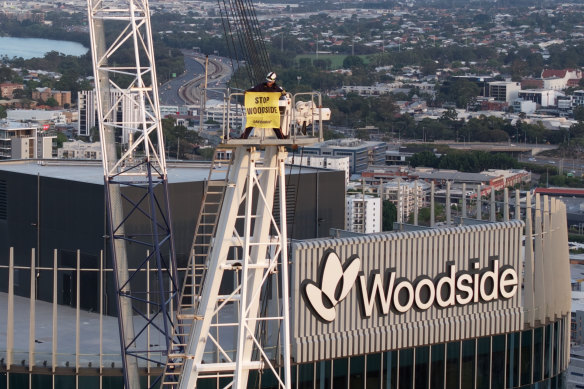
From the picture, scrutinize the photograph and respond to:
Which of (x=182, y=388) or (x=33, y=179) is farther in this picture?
(x=33, y=179)

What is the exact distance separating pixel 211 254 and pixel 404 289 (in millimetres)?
11015

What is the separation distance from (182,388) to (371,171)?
11376 cm

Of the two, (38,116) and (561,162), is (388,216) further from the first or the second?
(38,116)

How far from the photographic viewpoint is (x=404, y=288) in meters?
38.6

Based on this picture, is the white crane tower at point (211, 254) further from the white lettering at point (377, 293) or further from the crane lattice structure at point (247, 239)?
the white lettering at point (377, 293)

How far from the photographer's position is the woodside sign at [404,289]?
3697 centimetres

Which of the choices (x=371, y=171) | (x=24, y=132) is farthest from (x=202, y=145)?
(x=24, y=132)

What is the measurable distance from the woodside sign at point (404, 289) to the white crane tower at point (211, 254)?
Answer: 36.1 inches

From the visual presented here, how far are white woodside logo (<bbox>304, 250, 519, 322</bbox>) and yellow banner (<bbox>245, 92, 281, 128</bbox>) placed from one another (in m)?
9.67

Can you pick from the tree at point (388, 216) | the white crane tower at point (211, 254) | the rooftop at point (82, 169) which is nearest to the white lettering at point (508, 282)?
the white crane tower at point (211, 254)

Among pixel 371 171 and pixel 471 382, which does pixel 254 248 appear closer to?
pixel 471 382

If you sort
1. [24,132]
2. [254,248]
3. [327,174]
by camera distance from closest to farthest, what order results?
[254,248], [327,174], [24,132]

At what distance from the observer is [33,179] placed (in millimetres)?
42344

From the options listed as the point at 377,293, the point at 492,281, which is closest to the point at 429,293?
the point at 377,293
